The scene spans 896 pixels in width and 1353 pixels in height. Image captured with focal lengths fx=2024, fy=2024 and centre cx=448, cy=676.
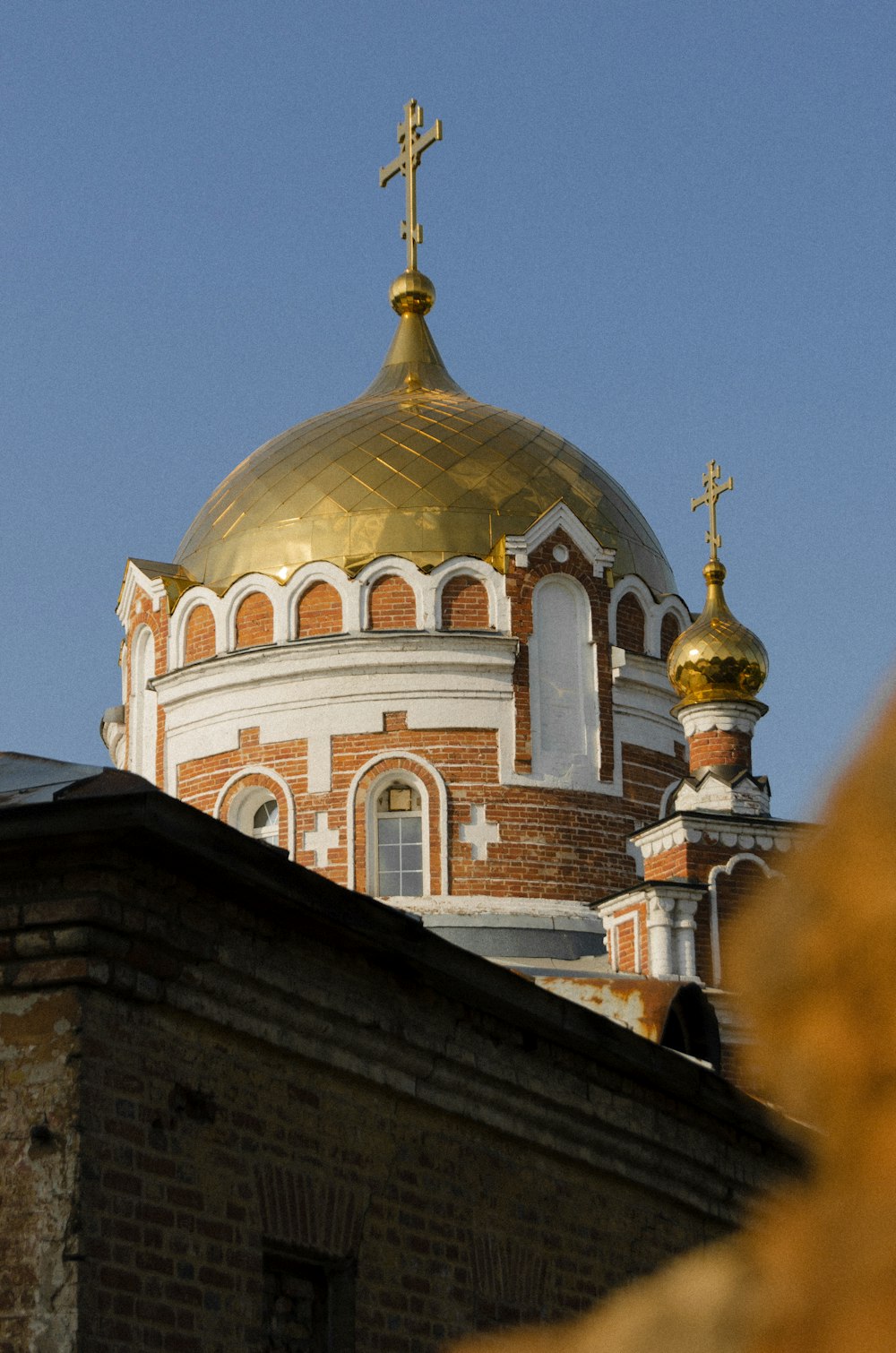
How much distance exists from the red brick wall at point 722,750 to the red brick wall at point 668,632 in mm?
2872

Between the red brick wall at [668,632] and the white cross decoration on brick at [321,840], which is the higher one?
the red brick wall at [668,632]

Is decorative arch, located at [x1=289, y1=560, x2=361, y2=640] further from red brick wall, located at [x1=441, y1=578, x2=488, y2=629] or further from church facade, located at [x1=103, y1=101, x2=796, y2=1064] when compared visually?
red brick wall, located at [x1=441, y1=578, x2=488, y2=629]

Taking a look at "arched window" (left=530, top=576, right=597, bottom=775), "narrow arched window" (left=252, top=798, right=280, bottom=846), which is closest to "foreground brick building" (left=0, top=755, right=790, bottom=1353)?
"arched window" (left=530, top=576, right=597, bottom=775)

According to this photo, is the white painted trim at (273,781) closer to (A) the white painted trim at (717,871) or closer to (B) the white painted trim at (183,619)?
(B) the white painted trim at (183,619)

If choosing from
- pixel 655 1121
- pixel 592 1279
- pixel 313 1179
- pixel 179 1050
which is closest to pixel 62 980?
pixel 179 1050

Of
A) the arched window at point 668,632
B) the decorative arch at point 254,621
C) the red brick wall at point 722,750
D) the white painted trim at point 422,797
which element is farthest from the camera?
the arched window at point 668,632

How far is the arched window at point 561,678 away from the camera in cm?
2295

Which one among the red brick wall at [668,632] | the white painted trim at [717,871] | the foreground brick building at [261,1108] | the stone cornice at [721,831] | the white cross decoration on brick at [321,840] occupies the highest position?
the red brick wall at [668,632]

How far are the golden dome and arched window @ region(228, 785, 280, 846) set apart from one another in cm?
258

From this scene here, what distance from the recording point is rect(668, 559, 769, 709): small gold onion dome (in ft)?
71.7

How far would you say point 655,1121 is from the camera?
9203 mm

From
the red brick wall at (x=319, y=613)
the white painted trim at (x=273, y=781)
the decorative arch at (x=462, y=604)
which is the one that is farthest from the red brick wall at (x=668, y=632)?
the white painted trim at (x=273, y=781)

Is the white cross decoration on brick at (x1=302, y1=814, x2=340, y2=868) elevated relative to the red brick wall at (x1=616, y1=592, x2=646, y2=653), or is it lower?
lower

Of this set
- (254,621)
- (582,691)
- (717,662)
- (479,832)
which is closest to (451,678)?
(582,691)
